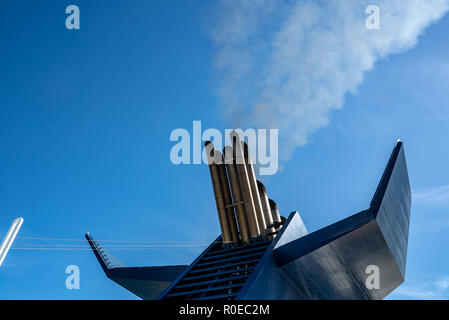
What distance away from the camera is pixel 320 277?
15.1 m

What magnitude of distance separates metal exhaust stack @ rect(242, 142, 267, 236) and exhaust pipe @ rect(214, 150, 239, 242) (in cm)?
136

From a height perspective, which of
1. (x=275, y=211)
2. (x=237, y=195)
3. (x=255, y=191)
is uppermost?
(x=275, y=211)

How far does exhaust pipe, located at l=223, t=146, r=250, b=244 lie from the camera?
19500 millimetres

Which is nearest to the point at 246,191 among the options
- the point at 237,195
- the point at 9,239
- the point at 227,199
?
the point at 237,195

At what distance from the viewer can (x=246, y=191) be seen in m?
20.0

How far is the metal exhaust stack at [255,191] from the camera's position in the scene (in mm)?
20109

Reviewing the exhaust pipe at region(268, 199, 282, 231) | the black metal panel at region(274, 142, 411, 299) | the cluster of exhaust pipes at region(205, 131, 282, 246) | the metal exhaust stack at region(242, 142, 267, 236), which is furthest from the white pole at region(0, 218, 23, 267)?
the exhaust pipe at region(268, 199, 282, 231)

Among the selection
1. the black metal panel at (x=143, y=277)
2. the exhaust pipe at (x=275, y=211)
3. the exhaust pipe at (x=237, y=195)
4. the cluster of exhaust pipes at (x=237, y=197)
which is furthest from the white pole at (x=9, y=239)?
the exhaust pipe at (x=275, y=211)

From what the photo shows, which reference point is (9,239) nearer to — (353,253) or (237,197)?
(353,253)

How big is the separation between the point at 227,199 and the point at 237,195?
0.77m
